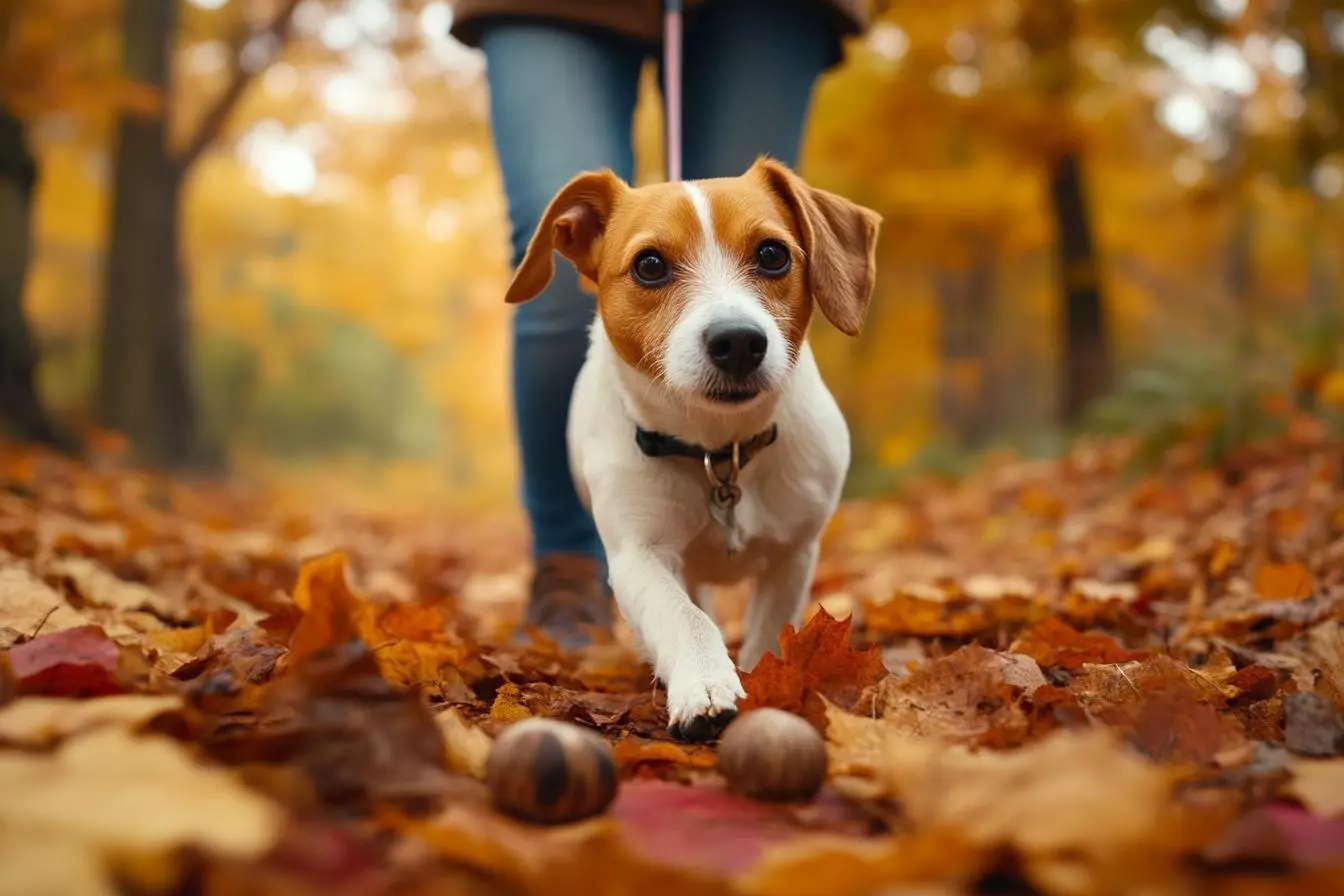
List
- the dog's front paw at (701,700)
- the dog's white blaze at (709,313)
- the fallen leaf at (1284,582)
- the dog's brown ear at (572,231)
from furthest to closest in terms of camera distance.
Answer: the fallen leaf at (1284,582) < the dog's brown ear at (572,231) < the dog's white blaze at (709,313) < the dog's front paw at (701,700)

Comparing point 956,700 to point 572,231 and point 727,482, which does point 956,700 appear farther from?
point 572,231

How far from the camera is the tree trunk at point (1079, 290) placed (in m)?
9.12

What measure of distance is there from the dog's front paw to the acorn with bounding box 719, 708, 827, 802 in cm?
29

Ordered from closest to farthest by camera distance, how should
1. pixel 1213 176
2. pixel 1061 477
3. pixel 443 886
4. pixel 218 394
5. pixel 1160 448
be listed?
1. pixel 443 886
2. pixel 1160 448
3. pixel 1061 477
4. pixel 1213 176
5. pixel 218 394

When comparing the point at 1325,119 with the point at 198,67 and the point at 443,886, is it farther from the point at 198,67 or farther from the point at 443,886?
the point at 198,67

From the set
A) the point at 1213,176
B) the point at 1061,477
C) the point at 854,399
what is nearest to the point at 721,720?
the point at 1061,477

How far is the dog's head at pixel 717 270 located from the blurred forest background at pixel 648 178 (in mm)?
3164

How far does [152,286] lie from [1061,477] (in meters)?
7.72

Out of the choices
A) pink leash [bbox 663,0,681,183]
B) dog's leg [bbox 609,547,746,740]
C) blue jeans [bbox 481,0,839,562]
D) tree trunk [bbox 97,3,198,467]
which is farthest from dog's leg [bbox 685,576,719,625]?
tree trunk [bbox 97,3,198,467]

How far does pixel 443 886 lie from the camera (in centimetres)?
108

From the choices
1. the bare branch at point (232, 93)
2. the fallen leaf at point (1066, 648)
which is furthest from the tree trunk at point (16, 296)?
the fallen leaf at point (1066, 648)

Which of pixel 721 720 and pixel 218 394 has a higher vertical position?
pixel 721 720

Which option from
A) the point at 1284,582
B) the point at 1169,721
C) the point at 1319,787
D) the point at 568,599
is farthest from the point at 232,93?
the point at 1319,787

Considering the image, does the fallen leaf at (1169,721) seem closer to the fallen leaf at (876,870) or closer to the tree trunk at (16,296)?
the fallen leaf at (876,870)
